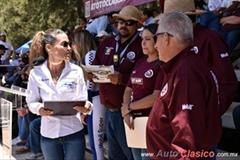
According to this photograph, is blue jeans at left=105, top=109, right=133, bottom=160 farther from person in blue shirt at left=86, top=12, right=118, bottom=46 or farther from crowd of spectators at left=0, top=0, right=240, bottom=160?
person in blue shirt at left=86, top=12, right=118, bottom=46

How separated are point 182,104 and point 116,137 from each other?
6.73ft

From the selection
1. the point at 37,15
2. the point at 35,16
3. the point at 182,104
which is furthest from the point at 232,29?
the point at 35,16

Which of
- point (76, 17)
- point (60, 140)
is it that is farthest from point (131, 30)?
point (76, 17)

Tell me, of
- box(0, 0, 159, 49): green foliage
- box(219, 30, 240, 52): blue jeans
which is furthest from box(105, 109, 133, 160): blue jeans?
box(0, 0, 159, 49): green foliage

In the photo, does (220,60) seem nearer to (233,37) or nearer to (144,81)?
(144,81)

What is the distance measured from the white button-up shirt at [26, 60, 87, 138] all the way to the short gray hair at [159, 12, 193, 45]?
1562mm

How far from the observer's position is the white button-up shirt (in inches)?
131

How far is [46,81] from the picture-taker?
11.1 feet

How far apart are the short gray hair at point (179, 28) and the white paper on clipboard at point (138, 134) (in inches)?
40.3

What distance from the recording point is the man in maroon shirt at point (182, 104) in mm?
1857

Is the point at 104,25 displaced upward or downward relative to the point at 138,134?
upward

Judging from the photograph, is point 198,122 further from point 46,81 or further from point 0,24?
point 0,24

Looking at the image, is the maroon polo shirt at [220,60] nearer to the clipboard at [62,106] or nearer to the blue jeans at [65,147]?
the clipboard at [62,106]

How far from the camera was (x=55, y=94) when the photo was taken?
3.36 m
